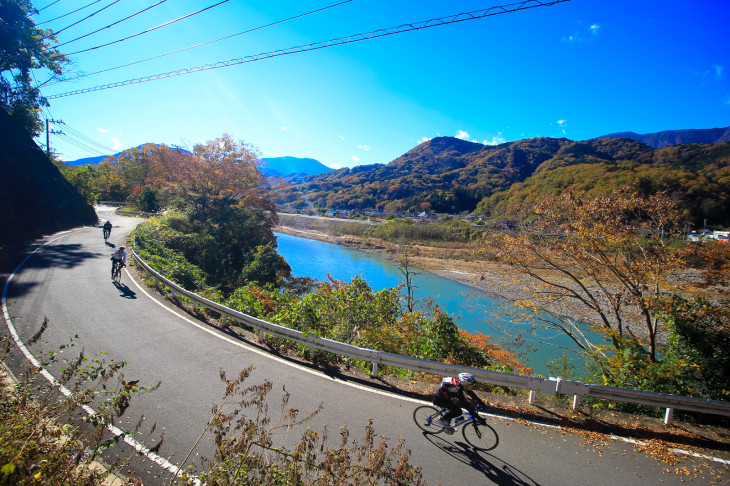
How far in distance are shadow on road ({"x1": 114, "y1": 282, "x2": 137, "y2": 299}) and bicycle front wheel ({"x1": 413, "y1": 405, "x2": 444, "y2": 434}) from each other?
8.61 m

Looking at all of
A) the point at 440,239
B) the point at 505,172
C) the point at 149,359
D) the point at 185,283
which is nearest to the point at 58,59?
the point at 185,283

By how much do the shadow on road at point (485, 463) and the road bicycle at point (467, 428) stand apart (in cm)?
10

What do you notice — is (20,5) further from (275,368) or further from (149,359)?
(275,368)

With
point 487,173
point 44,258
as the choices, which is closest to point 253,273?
point 44,258

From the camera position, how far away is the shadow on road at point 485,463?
3.52 meters

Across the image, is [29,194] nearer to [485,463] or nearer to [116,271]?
[116,271]

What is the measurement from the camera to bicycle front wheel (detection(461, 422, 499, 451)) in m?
4.07

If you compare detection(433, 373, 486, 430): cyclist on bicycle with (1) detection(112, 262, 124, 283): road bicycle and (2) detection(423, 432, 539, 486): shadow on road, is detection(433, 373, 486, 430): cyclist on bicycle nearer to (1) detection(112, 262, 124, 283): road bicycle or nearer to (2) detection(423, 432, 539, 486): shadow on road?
(2) detection(423, 432, 539, 486): shadow on road

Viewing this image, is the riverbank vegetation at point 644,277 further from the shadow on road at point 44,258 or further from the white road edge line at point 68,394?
the shadow on road at point 44,258

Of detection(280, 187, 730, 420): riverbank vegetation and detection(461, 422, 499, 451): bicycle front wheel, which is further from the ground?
detection(280, 187, 730, 420): riverbank vegetation

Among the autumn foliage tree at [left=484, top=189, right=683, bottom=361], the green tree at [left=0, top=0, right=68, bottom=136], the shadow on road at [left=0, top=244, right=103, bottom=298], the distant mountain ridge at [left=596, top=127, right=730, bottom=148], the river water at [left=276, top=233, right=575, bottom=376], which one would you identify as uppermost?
the distant mountain ridge at [left=596, top=127, right=730, bottom=148]

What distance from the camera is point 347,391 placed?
517cm

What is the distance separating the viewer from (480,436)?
4.24m

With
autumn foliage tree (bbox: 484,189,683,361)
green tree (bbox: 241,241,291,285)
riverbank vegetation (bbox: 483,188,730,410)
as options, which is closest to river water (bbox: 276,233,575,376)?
riverbank vegetation (bbox: 483,188,730,410)
